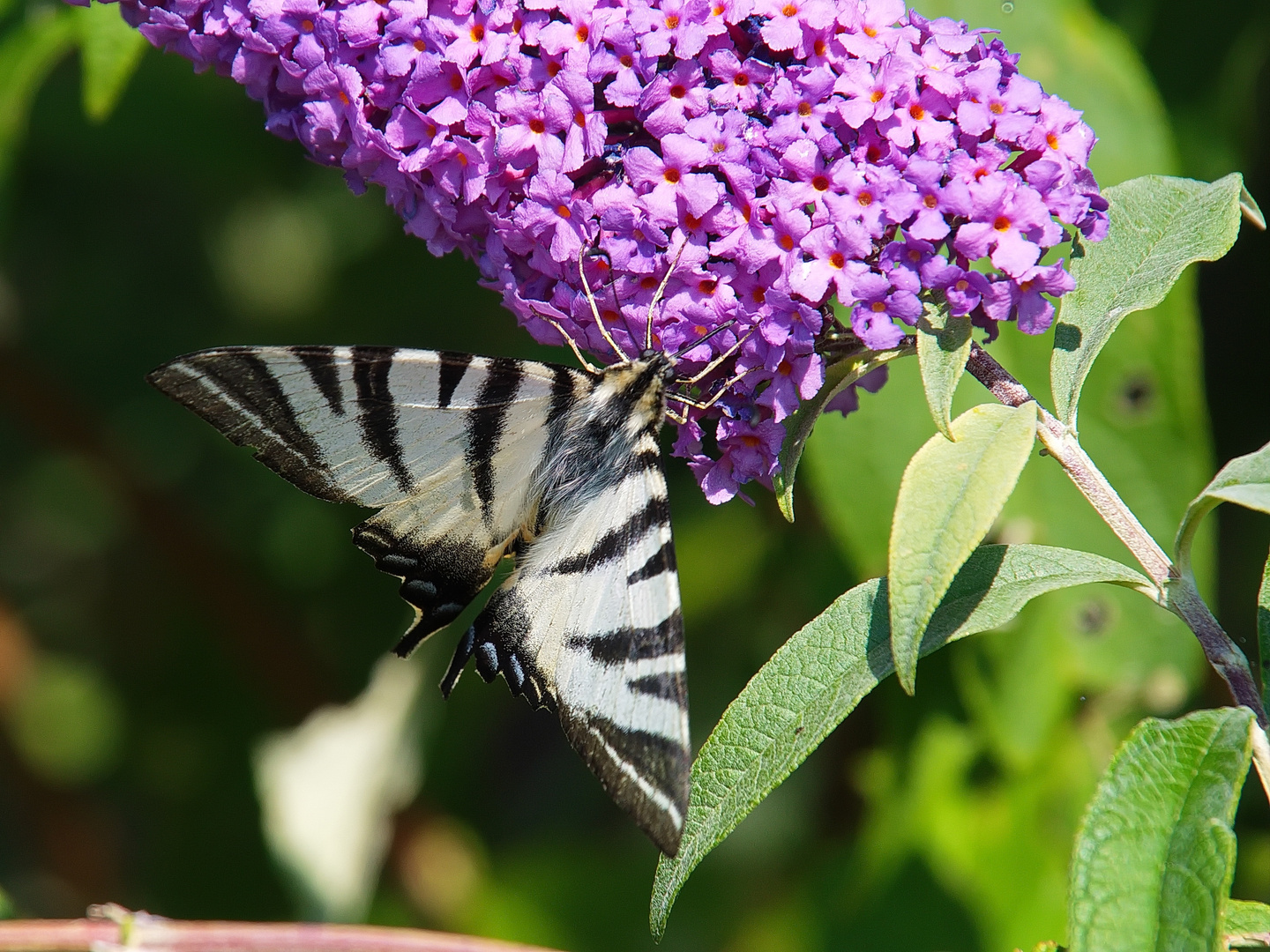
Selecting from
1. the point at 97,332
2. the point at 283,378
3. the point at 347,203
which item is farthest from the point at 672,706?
the point at 97,332

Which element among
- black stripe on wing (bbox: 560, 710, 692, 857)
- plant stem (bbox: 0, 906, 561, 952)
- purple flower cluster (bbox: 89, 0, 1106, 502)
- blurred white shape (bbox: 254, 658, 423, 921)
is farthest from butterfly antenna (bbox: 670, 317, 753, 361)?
blurred white shape (bbox: 254, 658, 423, 921)

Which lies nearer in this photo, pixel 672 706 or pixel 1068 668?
pixel 672 706

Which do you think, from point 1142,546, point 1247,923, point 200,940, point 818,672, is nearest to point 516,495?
point 818,672

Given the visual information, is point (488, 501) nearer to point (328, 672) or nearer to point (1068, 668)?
point (1068, 668)

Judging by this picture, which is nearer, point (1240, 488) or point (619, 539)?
point (1240, 488)

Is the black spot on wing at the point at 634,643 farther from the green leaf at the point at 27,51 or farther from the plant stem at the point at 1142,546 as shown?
the green leaf at the point at 27,51

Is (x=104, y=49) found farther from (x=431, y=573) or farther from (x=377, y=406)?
(x=431, y=573)

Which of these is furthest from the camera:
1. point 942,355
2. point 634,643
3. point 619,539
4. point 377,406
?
point 377,406
